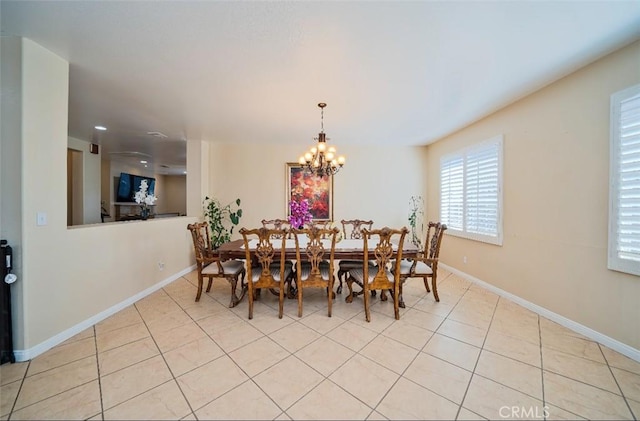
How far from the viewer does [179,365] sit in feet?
6.07

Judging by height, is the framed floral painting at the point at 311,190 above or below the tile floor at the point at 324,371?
above

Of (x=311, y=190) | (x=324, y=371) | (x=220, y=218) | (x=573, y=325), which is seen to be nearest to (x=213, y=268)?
(x=324, y=371)

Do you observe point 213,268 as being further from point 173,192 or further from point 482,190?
point 173,192

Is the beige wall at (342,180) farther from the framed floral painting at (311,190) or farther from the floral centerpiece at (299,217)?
the floral centerpiece at (299,217)

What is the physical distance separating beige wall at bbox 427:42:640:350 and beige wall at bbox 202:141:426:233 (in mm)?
1928

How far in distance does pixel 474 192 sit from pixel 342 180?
2.39 meters

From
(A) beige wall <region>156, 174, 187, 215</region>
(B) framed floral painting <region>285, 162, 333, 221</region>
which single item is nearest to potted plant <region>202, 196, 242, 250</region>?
(B) framed floral painting <region>285, 162, 333, 221</region>

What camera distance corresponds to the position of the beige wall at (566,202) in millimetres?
2055

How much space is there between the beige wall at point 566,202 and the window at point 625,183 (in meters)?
0.07

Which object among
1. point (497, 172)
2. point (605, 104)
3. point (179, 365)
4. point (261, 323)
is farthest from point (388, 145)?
point (179, 365)

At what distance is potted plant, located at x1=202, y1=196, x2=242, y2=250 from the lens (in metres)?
4.71

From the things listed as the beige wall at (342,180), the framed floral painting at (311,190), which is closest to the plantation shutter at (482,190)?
the beige wall at (342,180)

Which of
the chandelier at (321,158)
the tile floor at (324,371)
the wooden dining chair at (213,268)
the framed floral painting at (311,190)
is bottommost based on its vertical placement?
the tile floor at (324,371)

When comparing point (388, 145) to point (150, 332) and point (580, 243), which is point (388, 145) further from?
point (150, 332)
